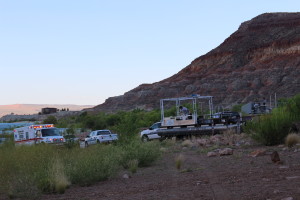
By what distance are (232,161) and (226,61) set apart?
95.7m

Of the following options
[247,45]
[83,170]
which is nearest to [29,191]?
[83,170]

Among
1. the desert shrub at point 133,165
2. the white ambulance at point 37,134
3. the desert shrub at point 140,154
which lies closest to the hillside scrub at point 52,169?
the desert shrub at point 140,154

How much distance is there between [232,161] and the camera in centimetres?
1559

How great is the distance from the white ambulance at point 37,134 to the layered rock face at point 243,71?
5532 centimetres

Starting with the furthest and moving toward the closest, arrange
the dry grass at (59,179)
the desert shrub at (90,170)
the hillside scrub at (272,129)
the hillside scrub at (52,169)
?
the hillside scrub at (272,129) → the desert shrub at (90,170) → the dry grass at (59,179) → the hillside scrub at (52,169)

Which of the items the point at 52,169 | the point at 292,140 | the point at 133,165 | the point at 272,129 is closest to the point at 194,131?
the point at 272,129

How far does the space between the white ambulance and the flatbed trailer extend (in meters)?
6.43

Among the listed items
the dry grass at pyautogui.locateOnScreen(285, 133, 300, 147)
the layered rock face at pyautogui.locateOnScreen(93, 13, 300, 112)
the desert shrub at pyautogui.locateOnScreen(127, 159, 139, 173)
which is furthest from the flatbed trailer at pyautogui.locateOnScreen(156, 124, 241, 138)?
the layered rock face at pyautogui.locateOnScreen(93, 13, 300, 112)

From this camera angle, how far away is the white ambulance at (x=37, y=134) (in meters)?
30.5

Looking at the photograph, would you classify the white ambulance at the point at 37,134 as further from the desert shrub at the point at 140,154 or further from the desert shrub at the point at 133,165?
the desert shrub at the point at 133,165

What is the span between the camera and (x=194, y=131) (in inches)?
1257

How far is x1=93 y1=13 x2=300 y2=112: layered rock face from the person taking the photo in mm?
88250

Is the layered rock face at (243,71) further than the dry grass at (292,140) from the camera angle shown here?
Yes

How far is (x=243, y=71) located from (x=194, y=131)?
68868mm
